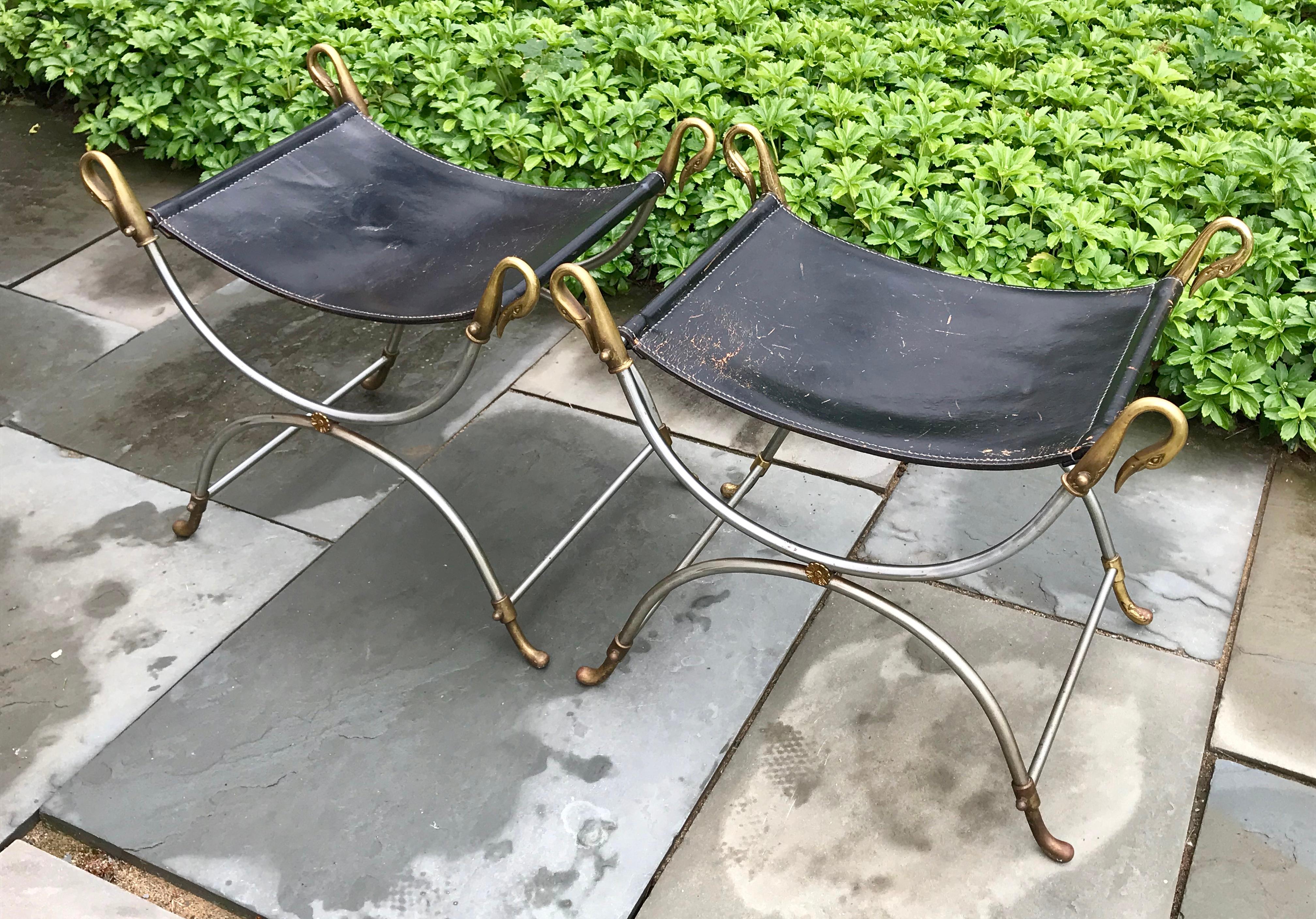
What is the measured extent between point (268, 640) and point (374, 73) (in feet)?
5.82

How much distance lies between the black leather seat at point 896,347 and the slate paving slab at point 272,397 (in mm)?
966

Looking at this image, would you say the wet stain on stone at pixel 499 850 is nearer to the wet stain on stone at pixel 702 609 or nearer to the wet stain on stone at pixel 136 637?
the wet stain on stone at pixel 702 609

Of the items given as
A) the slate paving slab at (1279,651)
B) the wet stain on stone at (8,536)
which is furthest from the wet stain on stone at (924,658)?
the wet stain on stone at (8,536)

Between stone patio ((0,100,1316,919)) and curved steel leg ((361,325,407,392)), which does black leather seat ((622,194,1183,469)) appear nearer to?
stone patio ((0,100,1316,919))

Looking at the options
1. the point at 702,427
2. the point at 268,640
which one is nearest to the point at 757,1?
the point at 702,427

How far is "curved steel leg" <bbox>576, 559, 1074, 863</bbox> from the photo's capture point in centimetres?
156

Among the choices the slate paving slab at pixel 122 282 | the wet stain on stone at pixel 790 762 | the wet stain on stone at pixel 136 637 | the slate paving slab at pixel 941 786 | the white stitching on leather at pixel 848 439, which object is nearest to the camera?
the white stitching on leather at pixel 848 439

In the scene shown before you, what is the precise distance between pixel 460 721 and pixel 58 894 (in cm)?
62

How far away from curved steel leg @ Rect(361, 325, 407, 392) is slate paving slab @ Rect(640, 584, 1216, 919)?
3.75ft

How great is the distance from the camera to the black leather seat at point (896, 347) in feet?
4.76

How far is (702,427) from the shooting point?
250 cm

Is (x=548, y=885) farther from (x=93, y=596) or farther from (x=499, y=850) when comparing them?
(x=93, y=596)

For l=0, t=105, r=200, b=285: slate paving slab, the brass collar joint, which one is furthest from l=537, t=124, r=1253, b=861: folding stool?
l=0, t=105, r=200, b=285: slate paving slab

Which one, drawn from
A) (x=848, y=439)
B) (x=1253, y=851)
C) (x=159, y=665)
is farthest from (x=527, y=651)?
(x=1253, y=851)
